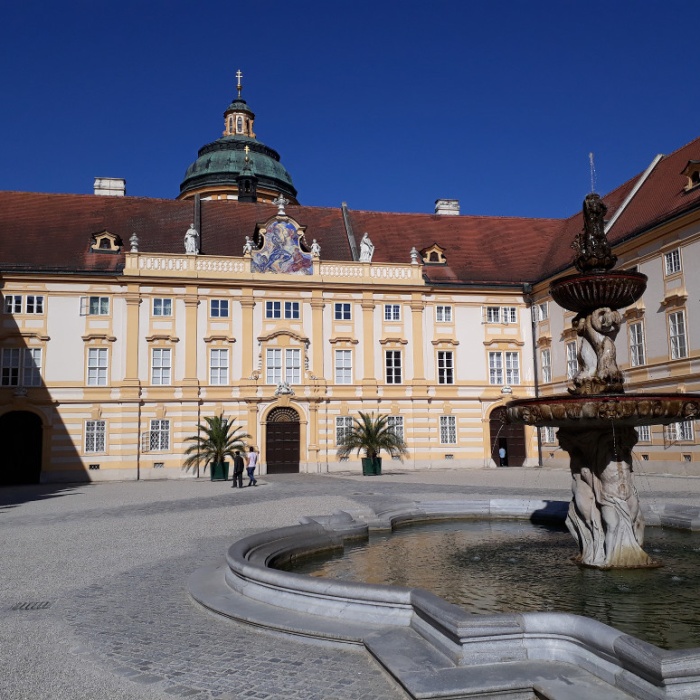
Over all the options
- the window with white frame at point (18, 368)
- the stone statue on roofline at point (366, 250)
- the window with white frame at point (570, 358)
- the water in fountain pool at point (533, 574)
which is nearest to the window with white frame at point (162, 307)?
the window with white frame at point (18, 368)

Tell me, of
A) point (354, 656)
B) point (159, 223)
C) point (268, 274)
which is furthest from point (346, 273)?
point (354, 656)


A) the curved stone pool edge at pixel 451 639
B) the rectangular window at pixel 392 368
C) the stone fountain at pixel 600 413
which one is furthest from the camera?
the rectangular window at pixel 392 368

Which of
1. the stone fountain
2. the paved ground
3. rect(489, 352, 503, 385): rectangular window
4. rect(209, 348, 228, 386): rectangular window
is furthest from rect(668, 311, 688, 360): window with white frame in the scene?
rect(209, 348, 228, 386): rectangular window

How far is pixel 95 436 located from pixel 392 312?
15622mm

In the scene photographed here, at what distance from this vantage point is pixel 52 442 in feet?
110

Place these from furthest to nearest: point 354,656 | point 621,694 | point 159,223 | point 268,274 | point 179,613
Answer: point 159,223 < point 268,274 < point 179,613 < point 354,656 < point 621,694

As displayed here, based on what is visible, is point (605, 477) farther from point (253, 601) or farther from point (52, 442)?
point (52, 442)

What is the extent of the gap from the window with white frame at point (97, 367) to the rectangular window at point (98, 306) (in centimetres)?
172

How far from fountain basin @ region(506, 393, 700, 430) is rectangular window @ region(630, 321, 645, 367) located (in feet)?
72.3

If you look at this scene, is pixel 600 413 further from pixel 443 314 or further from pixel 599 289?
pixel 443 314

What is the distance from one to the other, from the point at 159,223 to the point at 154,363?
8.35m

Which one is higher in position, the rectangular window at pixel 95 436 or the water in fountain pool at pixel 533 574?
the rectangular window at pixel 95 436

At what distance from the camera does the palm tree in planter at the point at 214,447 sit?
31891 millimetres

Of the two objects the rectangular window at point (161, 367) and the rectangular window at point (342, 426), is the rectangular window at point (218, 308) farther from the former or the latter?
the rectangular window at point (342, 426)
